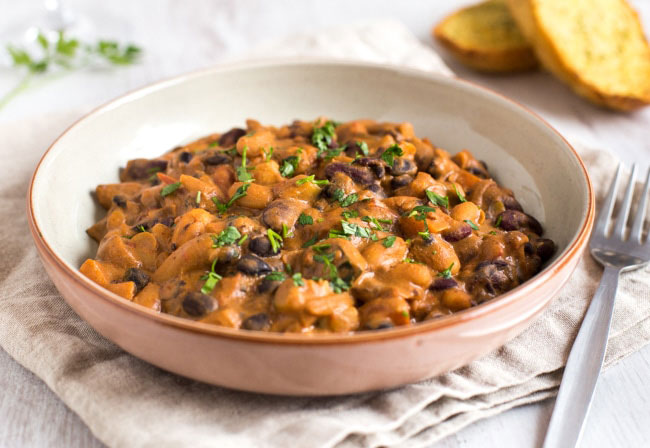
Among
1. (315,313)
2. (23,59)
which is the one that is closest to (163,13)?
(23,59)

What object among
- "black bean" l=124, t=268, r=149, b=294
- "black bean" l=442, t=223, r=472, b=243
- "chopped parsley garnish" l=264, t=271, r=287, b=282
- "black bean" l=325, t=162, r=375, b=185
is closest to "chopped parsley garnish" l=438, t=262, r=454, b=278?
"black bean" l=442, t=223, r=472, b=243

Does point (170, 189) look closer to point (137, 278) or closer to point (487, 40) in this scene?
point (137, 278)

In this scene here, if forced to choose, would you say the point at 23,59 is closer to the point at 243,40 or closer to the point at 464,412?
the point at 243,40

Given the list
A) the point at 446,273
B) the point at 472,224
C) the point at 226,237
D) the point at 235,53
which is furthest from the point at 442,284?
the point at 235,53

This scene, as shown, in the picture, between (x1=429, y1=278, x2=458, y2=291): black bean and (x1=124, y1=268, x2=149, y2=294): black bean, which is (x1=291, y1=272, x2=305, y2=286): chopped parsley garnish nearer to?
(x1=429, y1=278, x2=458, y2=291): black bean

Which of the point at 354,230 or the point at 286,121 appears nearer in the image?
the point at 354,230

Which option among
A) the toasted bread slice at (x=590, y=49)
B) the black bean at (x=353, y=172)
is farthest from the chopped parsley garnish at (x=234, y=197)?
the toasted bread slice at (x=590, y=49)
